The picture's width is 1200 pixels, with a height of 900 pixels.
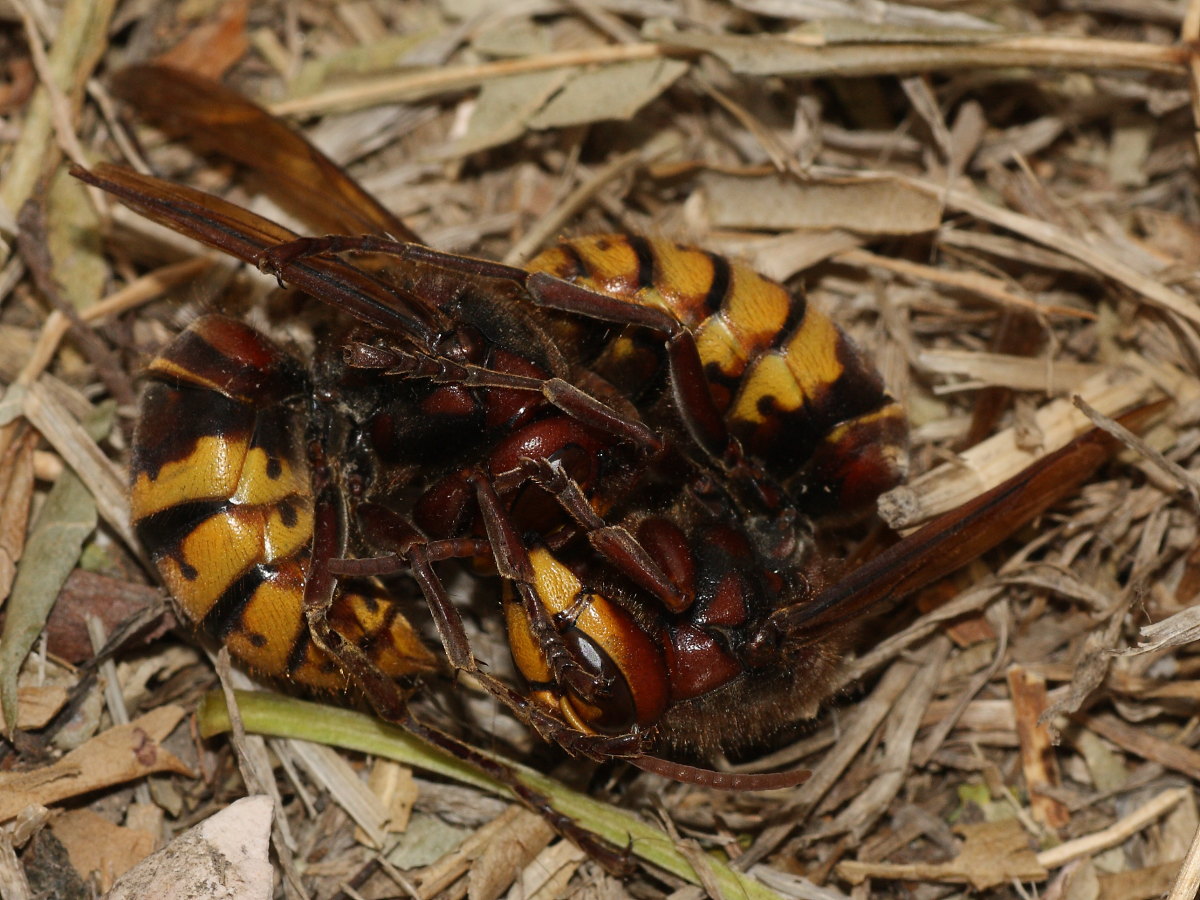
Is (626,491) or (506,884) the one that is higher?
(626,491)

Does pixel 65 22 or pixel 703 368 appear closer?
pixel 703 368

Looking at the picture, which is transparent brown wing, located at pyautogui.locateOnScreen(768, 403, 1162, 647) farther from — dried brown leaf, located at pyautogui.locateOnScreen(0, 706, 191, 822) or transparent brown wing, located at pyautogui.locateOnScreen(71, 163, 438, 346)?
dried brown leaf, located at pyautogui.locateOnScreen(0, 706, 191, 822)

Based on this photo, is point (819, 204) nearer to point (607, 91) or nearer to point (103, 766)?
point (607, 91)

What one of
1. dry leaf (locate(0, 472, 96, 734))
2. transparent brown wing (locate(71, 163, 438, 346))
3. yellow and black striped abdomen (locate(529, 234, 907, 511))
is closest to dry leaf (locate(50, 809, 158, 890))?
dry leaf (locate(0, 472, 96, 734))

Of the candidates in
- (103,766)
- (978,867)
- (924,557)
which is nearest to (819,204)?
(924,557)

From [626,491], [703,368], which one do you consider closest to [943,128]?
[703,368]

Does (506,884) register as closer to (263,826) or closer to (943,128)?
(263,826)

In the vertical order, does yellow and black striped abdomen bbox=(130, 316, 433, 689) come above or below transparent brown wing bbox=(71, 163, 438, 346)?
below
